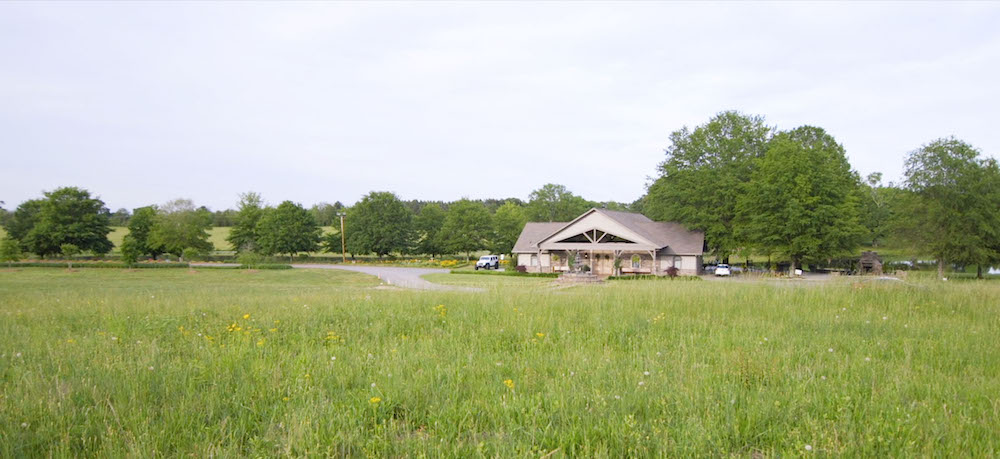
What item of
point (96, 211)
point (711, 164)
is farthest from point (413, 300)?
point (96, 211)

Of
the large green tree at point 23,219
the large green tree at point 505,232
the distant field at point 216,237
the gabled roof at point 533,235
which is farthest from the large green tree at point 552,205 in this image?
the large green tree at point 23,219

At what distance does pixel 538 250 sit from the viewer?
165 feet

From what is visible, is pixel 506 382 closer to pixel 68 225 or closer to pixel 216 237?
pixel 68 225

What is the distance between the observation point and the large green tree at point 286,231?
7256cm

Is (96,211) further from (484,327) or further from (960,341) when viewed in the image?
(960,341)

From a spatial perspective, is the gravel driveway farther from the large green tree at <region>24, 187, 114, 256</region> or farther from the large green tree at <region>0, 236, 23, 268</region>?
the large green tree at <region>24, 187, 114, 256</region>

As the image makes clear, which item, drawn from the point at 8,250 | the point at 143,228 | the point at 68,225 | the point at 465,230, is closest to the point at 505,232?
the point at 465,230

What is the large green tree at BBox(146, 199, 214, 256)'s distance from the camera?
67.5 m

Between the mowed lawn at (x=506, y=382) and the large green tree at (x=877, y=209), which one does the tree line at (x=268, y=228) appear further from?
the mowed lawn at (x=506, y=382)

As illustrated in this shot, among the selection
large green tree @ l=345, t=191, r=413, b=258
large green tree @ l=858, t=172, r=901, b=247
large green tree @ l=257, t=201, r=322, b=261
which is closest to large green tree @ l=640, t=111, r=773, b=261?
large green tree @ l=858, t=172, r=901, b=247

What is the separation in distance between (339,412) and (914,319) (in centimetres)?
908

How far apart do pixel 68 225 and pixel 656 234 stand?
70.0m

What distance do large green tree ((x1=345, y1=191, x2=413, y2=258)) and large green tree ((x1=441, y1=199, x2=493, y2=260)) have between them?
6.84 m

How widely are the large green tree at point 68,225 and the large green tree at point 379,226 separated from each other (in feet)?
102
